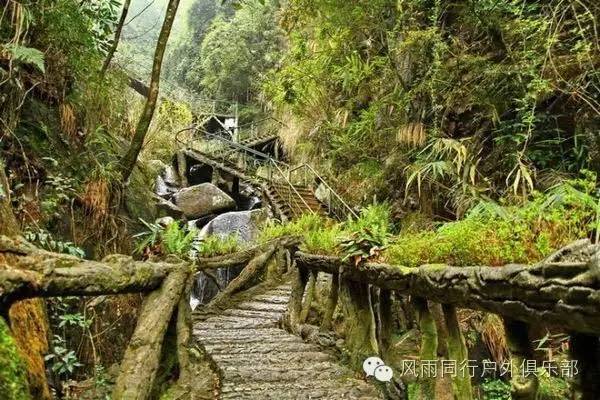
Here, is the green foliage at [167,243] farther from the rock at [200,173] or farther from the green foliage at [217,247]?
the rock at [200,173]

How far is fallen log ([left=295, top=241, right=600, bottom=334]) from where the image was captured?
59.1 inches

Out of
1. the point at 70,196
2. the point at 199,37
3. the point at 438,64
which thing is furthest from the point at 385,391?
the point at 199,37

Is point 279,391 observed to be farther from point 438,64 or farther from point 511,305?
point 438,64

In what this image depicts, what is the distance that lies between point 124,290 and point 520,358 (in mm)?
2104

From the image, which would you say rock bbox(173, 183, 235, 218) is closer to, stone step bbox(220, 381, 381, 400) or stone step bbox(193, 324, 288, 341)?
stone step bbox(193, 324, 288, 341)

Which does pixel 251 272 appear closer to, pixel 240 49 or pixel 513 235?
pixel 513 235

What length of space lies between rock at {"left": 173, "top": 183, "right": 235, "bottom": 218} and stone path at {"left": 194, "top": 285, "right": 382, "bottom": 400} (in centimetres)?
1090

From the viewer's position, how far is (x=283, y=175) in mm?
14289

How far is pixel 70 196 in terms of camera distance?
15.9 ft

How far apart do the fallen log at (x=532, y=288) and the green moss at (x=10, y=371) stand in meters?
2.01

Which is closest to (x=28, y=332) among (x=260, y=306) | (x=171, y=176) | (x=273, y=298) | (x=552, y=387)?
(x=552, y=387)

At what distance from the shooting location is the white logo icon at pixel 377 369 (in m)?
3.59

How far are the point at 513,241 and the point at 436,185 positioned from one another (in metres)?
5.00

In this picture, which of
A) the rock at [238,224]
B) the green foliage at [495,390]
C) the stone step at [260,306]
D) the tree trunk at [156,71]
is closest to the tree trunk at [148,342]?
the tree trunk at [156,71]
